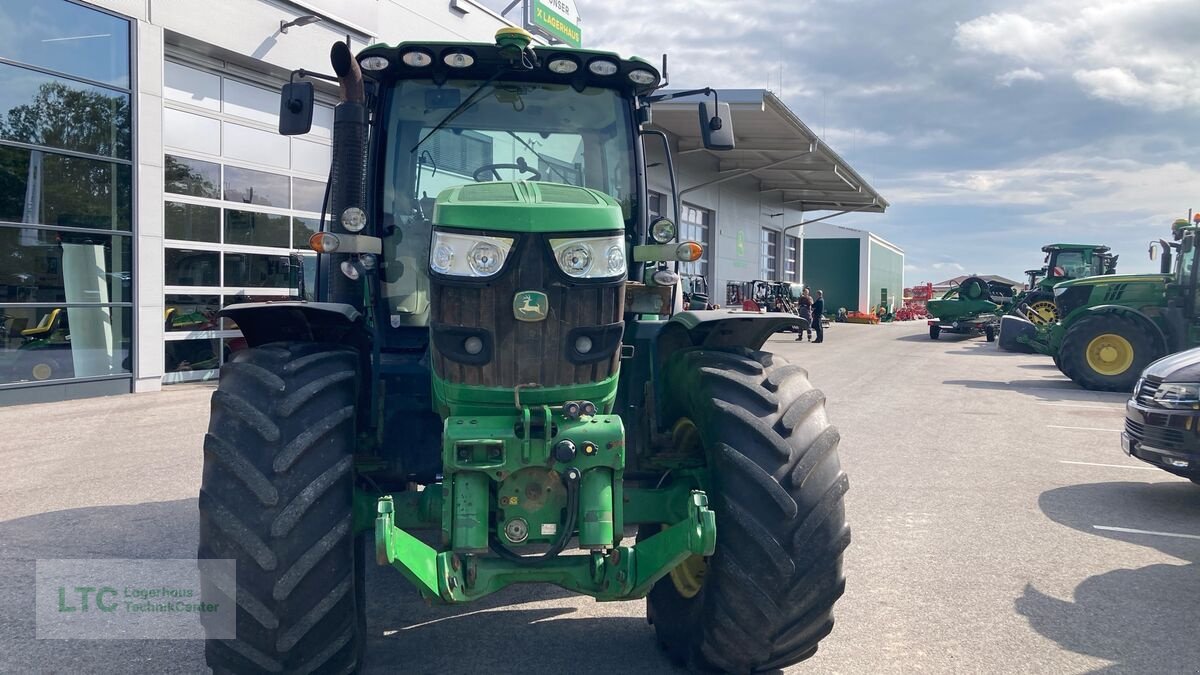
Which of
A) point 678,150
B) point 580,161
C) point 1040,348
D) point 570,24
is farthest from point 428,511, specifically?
point 678,150

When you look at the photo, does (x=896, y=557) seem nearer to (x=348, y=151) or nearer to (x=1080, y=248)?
(x=348, y=151)

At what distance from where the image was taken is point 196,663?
3.72 meters

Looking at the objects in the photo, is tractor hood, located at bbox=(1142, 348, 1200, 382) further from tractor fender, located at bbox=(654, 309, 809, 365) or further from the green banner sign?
Result: the green banner sign

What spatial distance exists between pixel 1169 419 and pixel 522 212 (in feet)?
18.9

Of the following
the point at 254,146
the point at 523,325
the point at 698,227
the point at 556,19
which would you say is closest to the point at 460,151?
the point at 523,325

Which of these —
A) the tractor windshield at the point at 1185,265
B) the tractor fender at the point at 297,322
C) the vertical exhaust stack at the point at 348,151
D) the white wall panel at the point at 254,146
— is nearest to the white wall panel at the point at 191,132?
the white wall panel at the point at 254,146

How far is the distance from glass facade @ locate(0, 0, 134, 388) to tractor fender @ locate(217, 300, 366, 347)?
33.6 ft

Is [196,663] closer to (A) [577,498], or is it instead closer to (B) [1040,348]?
(A) [577,498]

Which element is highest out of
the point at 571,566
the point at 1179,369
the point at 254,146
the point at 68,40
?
the point at 68,40

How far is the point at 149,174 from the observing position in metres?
13.6

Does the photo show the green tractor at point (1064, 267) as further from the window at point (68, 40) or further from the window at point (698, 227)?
the window at point (68, 40)

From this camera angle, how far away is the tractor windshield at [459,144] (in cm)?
421

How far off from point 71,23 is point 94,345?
15.2ft

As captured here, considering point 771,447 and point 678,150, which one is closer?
point 771,447
